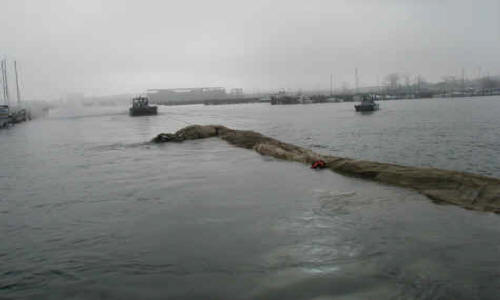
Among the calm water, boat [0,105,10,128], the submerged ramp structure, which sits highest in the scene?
boat [0,105,10,128]

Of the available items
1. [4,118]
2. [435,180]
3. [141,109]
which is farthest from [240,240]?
[141,109]

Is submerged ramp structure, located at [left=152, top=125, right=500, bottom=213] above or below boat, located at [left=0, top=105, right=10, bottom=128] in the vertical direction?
below

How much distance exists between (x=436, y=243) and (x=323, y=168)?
245 inches

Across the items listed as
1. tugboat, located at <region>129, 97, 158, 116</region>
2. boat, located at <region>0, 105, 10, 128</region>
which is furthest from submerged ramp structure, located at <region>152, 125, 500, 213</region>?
tugboat, located at <region>129, 97, 158, 116</region>

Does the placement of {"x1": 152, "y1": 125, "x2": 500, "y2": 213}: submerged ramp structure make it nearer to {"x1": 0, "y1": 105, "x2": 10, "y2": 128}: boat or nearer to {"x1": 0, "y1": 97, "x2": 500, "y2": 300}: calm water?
{"x1": 0, "y1": 97, "x2": 500, "y2": 300}: calm water

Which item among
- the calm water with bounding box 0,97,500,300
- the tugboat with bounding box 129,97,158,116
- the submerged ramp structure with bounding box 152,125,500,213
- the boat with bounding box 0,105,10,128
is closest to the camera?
the calm water with bounding box 0,97,500,300

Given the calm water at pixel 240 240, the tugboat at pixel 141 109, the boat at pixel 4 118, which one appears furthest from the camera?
the tugboat at pixel 141 109

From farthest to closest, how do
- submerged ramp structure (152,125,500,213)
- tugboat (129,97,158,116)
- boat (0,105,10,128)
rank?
tugboat (129,97,158,116) → boat (0,105,10,128) → submerged ramp structure (152,125,500,213)

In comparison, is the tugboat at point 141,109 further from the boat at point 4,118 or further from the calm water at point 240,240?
the calm water at point 240,240

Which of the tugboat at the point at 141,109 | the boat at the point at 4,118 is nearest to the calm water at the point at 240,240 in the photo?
the boat at the point at 4,118

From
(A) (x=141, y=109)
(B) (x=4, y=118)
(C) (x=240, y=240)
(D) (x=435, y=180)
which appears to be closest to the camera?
(C) (x=240, y=240)

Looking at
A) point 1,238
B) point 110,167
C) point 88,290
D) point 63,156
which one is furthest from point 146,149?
point 88,290

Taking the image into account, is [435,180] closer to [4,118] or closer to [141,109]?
[4,118]

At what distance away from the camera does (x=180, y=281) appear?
4.46m
